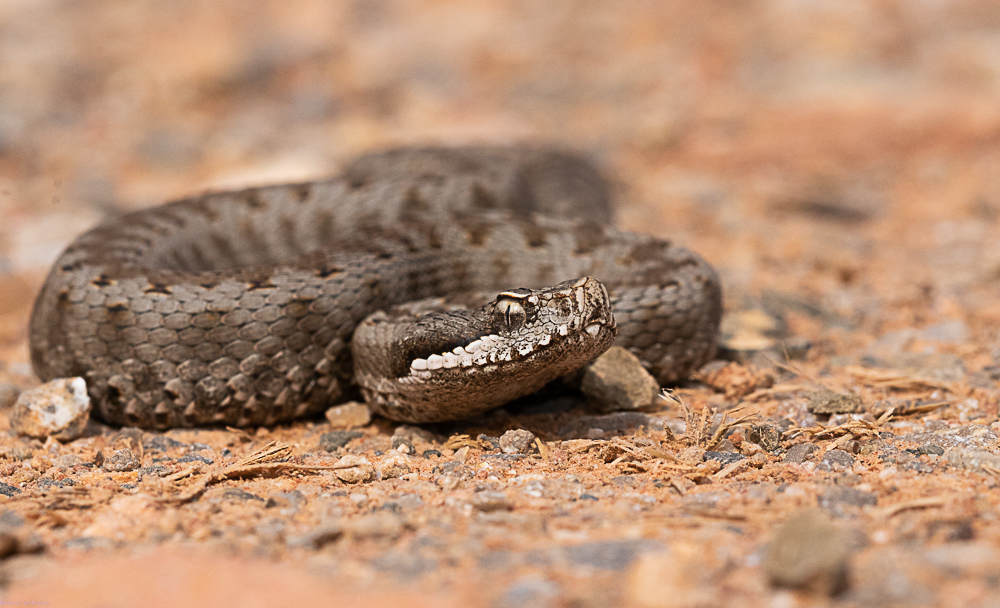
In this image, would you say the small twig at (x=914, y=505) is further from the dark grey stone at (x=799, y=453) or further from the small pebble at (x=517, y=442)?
the small pebble at (x=517, y=442)

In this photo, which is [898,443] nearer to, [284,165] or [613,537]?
[613,537]

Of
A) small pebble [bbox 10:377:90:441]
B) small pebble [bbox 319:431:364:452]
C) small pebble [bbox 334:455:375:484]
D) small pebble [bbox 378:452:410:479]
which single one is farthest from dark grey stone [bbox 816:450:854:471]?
small pebble [bbox 10:377:90:441]

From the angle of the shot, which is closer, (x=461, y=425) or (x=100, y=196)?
(x=461, y=425)

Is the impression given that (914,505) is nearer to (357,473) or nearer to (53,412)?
(357,473)

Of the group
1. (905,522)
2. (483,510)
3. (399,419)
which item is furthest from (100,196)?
(905,522)

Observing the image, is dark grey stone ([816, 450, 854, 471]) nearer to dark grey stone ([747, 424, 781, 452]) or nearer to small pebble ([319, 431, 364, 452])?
dark grey stone ([747, 424, 781, 452])

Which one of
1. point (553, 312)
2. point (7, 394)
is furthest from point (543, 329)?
point (7, 394)

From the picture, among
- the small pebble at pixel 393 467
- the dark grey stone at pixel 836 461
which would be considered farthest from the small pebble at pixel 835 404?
the small pebble at pixel 393 467
